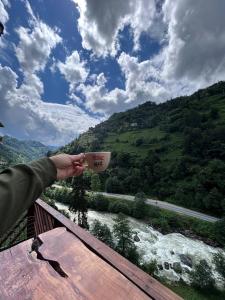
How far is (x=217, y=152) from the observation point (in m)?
41.6

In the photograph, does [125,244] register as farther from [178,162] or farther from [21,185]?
[178,162]

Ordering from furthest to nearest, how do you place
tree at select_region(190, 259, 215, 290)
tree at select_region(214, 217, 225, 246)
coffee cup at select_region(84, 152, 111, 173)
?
tree at select_region(214, 217, 225, 246), tree at select_region(190, 259, 215, 290), coffee cup at select_region(84, 152, 111, 173)

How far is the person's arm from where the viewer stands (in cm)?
53

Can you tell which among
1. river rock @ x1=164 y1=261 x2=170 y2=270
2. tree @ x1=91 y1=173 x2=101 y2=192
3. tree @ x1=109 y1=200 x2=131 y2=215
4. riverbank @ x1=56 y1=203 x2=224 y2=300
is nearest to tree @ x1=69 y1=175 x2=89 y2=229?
riverbank @ x1=56 y1=203 x2=224 y2=300

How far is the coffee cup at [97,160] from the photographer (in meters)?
1.11

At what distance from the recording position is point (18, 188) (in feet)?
1.86

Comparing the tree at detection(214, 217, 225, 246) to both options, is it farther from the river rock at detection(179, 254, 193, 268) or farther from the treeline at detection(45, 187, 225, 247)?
the river rock at detection(179, 254, 193, 268)

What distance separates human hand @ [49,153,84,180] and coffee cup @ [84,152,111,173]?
6 cm

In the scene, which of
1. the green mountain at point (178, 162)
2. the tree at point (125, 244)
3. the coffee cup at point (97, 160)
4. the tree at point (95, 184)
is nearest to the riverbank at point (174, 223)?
the green mountain at point (178, 162)

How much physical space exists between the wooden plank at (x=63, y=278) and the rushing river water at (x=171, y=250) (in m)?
19.3

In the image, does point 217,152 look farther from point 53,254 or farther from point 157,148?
point 53,254

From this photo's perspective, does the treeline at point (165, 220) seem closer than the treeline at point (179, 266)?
No

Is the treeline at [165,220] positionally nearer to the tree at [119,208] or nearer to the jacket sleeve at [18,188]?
the tree at [119,208]

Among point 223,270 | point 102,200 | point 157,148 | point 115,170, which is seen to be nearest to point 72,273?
point 223,270
